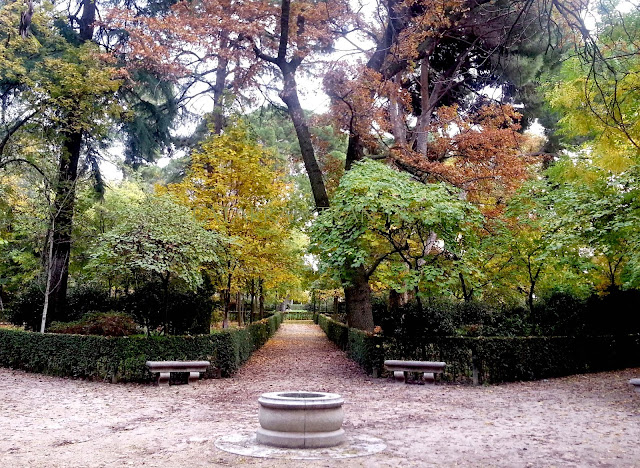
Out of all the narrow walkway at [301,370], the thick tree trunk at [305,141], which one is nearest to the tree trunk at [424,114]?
the thick tree trunk at [305,141]

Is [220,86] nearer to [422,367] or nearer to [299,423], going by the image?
[422,367]

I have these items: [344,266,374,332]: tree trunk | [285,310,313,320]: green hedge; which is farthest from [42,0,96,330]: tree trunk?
[285,310,313,320]: green hedge

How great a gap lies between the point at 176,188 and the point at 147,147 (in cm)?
489

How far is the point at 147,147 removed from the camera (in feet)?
62.3

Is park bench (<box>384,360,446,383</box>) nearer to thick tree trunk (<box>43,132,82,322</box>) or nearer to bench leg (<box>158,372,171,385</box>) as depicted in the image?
bench leg (<box>158,372,171,385</box>)

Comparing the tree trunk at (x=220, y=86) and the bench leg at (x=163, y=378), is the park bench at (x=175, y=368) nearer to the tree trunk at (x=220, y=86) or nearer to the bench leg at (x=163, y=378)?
the bench leg at (x=163, y=378)

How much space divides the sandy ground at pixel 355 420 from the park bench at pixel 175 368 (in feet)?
0.85

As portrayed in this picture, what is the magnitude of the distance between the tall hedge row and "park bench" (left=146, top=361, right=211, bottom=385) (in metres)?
4.01

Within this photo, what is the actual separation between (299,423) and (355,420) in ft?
6.18

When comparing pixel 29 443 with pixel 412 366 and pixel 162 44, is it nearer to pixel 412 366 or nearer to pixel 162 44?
pixel 412 366

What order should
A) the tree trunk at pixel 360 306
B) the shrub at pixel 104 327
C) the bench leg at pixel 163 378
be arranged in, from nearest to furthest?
the bench leg at pixel 163 378 < the shrub at pixel 104 327 < the tree trunk at pixel 360 306

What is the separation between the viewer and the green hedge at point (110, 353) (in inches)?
429

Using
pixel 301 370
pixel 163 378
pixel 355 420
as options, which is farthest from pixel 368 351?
pixel 355 420

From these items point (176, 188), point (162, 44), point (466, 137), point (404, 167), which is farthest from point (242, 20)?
point (466, 137)
